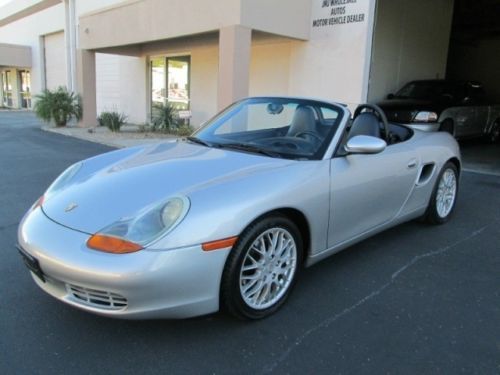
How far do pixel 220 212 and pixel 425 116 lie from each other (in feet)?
26.1

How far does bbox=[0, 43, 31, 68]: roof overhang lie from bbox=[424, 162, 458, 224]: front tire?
2744 cm

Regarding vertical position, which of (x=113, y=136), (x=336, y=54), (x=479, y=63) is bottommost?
(x=113, y=136)

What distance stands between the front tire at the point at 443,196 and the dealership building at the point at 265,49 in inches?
203

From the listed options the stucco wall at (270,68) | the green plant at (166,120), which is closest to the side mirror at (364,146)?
the stucco wall at (270,68)

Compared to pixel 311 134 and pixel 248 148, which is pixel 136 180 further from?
pixel 311 134

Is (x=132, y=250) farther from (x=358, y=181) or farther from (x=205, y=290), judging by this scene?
(x=358, y=181)

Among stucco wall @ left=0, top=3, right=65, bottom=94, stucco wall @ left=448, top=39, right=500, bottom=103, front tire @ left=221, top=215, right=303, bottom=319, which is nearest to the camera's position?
front tire @ left=221, top=215, right=303, bottom=319

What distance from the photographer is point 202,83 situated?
14.4 meters

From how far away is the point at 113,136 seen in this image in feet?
41.2

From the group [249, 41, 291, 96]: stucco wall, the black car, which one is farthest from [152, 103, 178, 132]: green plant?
the black car

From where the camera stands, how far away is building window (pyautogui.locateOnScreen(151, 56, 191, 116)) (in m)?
15.3

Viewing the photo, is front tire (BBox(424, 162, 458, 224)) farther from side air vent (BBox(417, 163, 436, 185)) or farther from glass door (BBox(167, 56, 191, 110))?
glass door (BBox(167, 56, 191, 110))

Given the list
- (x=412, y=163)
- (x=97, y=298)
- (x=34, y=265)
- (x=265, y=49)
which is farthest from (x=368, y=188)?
→ (x=265, y=49)

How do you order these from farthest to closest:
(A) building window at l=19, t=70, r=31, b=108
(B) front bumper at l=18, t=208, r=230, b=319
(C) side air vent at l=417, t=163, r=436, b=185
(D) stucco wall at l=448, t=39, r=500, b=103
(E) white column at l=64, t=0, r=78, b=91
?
(A) building window at l=19, t=70, r=31, b=108, (E) white column at l=64, t=0, r=78, b=91, (D) stucco wall at l=448, t=39, r=500, b=103, (C) side air vent at l=417, t=163, r=436, b=185, (B) front bumper at l=18, t=208, r=230, b=319
